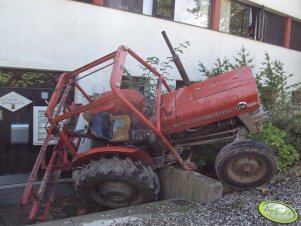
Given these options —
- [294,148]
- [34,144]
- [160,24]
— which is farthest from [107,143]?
[160,24]

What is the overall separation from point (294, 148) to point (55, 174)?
13.4ft

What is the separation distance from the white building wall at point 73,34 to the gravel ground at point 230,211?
13.5 feet

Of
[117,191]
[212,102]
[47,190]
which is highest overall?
[212,102]

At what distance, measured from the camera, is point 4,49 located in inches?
248

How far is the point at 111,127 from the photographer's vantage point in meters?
4.93

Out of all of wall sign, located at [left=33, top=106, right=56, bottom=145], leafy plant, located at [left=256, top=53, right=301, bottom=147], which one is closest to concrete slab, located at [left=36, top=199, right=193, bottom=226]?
leafy plant, located at [left=256, top=53, right=301, bottom=147]

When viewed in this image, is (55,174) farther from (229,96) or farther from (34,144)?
(229,96)

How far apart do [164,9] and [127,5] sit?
113 centimetres

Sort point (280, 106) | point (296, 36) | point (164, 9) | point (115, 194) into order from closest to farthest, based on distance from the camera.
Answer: point (115, 194) < point (280, 106) < point (164, 9) < point (296, 36)

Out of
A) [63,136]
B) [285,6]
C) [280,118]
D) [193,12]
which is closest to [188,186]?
[63,136]

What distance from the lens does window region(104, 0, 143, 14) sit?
7.61 m

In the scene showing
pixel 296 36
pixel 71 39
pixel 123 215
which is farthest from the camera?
pixel 296 36

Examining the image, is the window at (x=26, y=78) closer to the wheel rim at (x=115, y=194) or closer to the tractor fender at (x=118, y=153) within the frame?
the tractor fender at (x=118, y=153)

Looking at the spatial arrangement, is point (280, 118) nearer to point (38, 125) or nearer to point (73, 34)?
point (73, 34)
